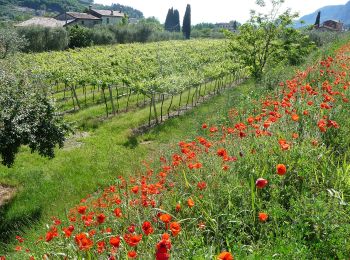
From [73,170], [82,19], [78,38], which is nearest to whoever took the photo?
[73,170]

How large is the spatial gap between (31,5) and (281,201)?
165 meters

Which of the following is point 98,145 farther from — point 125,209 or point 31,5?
point 31,5

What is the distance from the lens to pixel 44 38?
38.8 metres

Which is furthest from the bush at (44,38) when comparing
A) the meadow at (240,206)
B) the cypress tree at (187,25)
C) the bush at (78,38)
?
the cypress tree at (187,25)

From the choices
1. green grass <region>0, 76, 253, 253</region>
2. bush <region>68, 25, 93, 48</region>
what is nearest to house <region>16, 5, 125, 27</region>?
bush <region>68, 25, 93, 48</region>

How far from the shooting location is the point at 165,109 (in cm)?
1859

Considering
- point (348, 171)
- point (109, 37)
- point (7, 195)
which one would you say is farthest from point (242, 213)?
point (109, 37)

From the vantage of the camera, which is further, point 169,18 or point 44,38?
point 169,18

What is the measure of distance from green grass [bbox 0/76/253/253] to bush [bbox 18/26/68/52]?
89.0 ft

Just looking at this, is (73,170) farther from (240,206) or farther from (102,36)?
(102,36)

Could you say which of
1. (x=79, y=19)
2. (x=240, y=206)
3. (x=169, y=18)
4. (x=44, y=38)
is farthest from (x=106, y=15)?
(x=240, y=206)

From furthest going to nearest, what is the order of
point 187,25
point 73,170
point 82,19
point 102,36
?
1. point 187,25
2. point 82,19
3. point 102,36
4. point 73,170

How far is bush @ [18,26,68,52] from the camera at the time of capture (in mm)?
37656

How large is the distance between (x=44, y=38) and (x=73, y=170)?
32666mm
